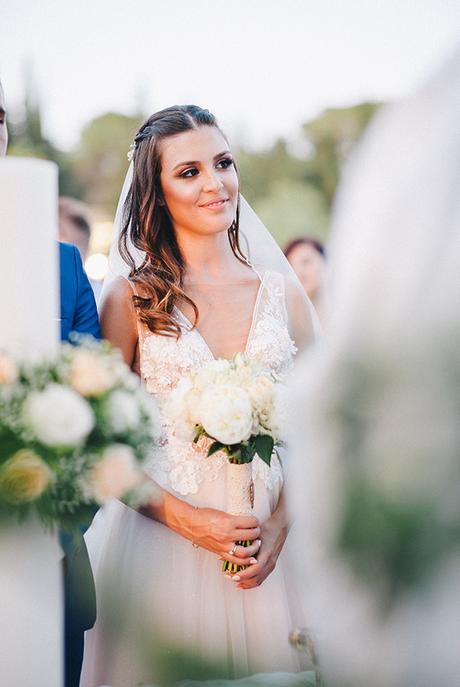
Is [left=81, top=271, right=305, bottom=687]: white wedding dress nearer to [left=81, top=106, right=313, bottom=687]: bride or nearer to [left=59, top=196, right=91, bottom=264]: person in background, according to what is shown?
[left=81, top=106, right=313, bottom=687]: bride

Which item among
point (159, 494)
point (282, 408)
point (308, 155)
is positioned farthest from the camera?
point (308, 155)

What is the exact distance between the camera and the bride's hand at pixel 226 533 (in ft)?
7.40

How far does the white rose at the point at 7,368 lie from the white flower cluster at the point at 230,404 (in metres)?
0.83

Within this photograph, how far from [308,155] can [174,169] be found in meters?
19.8

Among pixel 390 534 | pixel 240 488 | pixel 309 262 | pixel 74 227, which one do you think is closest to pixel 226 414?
pixel 240 488

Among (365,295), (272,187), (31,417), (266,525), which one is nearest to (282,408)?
(266,525)

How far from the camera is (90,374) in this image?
1.31m

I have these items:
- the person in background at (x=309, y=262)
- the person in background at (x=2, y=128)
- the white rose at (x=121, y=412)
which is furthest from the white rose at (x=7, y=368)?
the person in background at (x=309, y=262)

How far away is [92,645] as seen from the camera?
2.50 metres

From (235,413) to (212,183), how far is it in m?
0.89

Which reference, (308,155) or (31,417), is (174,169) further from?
(308,155)

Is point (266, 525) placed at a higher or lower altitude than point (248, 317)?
lower

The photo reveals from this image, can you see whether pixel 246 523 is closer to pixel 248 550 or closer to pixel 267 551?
pixel 248 550

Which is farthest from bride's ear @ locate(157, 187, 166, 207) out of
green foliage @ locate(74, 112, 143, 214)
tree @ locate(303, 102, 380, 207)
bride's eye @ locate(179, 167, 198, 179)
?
tree @ locate(303, 102, 380, 207)
